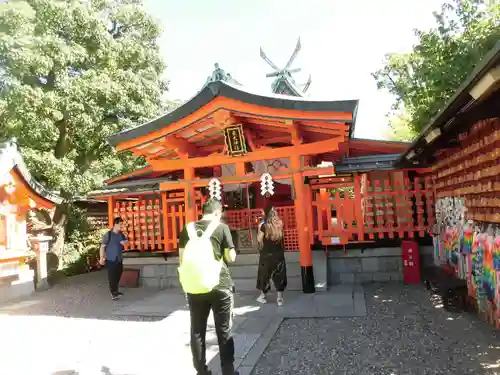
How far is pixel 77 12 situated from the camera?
517 inches

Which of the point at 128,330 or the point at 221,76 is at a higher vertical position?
the point at 221,76

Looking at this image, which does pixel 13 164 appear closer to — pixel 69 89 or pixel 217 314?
pixel 69 89

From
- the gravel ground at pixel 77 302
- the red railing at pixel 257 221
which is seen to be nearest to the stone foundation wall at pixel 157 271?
the gravel ground at pixel 77 302

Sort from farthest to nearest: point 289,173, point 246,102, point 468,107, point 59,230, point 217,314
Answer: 1. point 59,230
2. point 289,173
3. point 246,102
4. point 468,107
5. point 217,314

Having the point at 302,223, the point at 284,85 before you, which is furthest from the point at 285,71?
the point at 302,223

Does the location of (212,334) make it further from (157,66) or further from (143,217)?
(157,66)

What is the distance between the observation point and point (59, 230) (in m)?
14.6

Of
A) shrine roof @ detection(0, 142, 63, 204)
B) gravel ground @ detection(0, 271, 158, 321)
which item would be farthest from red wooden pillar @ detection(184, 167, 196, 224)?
shrine roof @ detection(0, 142, 63, 204)

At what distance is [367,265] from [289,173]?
293 cm

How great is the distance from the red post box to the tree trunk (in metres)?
11.8

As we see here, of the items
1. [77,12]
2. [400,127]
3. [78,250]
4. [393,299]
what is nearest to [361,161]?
[393,299]

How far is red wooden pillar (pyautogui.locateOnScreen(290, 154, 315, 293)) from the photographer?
27.6ft

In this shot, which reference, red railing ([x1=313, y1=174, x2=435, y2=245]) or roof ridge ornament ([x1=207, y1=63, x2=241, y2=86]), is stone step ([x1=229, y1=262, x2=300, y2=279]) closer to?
red railing ([x1=313, y1=174, x2=435, y2=245])

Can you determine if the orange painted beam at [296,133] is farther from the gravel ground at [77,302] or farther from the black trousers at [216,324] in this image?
the black trousers at [216,324]
